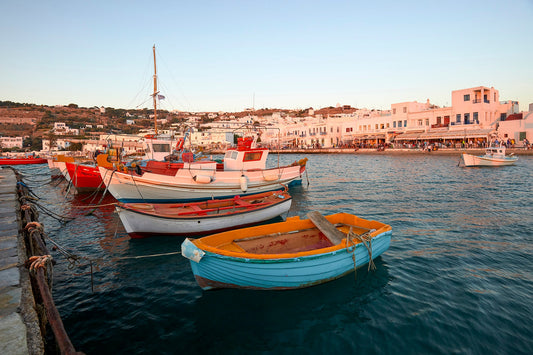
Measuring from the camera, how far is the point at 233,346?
5.20 meters

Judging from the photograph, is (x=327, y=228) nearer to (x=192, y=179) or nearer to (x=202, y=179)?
(x=202, y=179)

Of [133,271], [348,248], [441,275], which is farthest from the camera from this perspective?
[133,271]

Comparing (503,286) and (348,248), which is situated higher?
(348,248)

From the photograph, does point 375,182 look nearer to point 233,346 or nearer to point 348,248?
point 348,248

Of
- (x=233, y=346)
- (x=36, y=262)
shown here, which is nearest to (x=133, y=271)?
(x=36, y=262)

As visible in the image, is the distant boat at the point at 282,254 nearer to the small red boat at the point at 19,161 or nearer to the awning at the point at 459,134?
the awning at the point at 459,134

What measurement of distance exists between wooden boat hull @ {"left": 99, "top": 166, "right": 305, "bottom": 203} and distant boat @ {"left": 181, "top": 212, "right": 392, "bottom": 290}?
7.87 m

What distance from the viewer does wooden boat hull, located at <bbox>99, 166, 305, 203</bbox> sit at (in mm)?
15078

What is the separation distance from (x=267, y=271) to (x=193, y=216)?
200 inches

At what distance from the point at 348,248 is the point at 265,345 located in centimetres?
314

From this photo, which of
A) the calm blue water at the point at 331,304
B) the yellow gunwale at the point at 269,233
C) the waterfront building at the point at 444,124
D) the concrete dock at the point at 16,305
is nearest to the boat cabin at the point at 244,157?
the calm blue water at the point at 331,304

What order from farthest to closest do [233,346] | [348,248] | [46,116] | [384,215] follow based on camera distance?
[46,116], [384,215], [348,248], [233,346]

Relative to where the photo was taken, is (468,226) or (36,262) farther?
(468,226)

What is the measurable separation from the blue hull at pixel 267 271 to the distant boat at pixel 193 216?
13.5 ft
